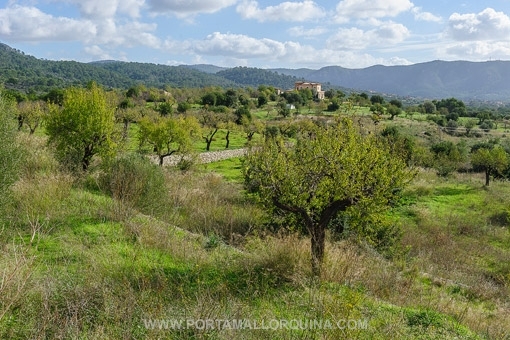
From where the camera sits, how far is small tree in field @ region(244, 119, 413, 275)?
766 cm

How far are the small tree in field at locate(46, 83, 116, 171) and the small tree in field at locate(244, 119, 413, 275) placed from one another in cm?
1220

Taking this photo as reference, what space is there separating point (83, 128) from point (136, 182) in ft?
24.1

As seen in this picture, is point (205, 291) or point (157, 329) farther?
point (205, 291)

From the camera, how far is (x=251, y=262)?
7703mm

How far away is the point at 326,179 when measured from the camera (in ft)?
25.8

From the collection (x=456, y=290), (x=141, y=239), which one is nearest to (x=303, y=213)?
(x=141, y=239)

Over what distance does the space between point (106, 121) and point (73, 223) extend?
977 centimetres

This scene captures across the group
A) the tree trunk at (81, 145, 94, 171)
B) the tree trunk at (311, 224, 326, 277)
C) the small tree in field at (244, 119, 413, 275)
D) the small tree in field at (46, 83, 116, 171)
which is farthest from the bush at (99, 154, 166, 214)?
the tree trunk at (311, 224, 326, 277)

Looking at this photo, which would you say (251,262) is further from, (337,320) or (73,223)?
(73,223)

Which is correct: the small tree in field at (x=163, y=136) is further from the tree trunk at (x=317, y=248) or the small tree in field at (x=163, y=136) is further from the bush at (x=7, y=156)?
the tree trunk at (x=317, y=248)

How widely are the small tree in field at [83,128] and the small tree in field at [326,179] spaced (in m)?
12.2

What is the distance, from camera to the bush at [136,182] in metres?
12.0

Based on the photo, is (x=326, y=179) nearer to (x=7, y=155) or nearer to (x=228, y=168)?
(x=7, y=155)

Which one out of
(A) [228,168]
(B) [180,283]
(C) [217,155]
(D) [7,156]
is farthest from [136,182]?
(C) [217,155]
